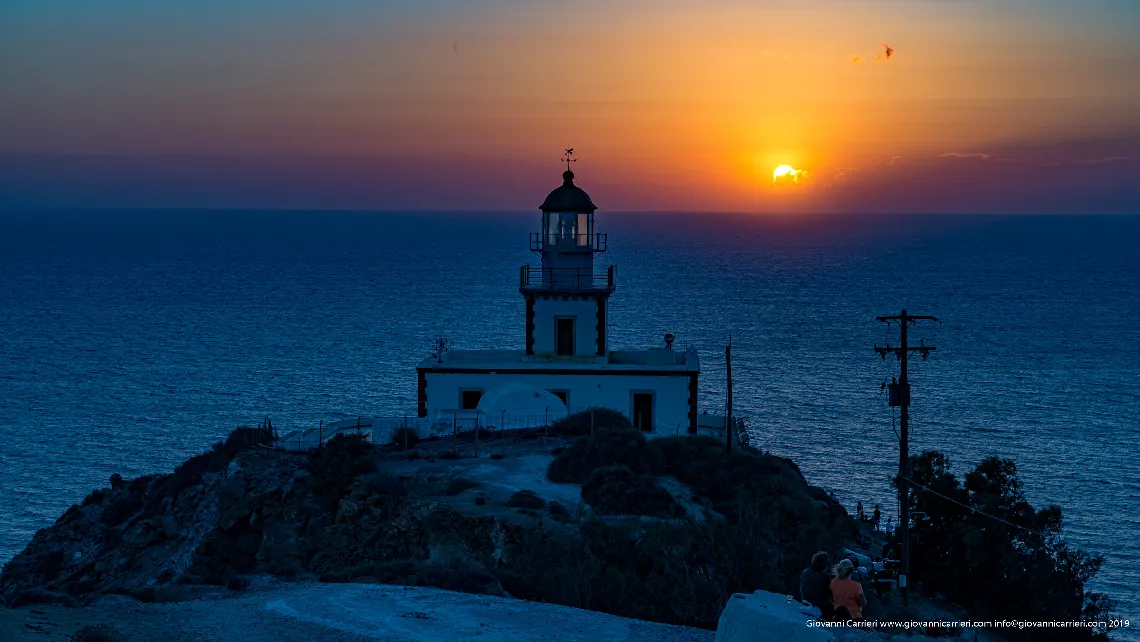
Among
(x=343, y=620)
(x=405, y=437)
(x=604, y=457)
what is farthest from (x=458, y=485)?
(x=343, y=620)

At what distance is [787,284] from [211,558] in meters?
137

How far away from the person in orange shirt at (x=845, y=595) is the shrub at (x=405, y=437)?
18.2 meters

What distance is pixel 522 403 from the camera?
33344 millimetres

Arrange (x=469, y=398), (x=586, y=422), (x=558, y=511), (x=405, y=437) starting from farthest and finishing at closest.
→ (x=469, y=398) < (x=586, y=422) < (x=405, y=437) < (x=558, y=511)

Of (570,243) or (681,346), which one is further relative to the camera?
(681,346)

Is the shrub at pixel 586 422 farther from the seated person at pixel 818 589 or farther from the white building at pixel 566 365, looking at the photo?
the seated person at pixel 818 589

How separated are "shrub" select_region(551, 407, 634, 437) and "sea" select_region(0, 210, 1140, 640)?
1392cm

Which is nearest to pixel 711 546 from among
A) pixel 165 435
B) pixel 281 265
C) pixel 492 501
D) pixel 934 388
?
pixel 492 501

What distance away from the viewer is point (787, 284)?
157 meters

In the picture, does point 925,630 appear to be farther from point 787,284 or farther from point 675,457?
point 787,284

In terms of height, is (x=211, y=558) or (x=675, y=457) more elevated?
(x=675, y=457)

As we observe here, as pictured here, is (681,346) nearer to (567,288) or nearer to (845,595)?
(567,288)

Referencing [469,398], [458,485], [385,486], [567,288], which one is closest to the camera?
[385,486]

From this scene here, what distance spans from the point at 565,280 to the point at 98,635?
951 inches
